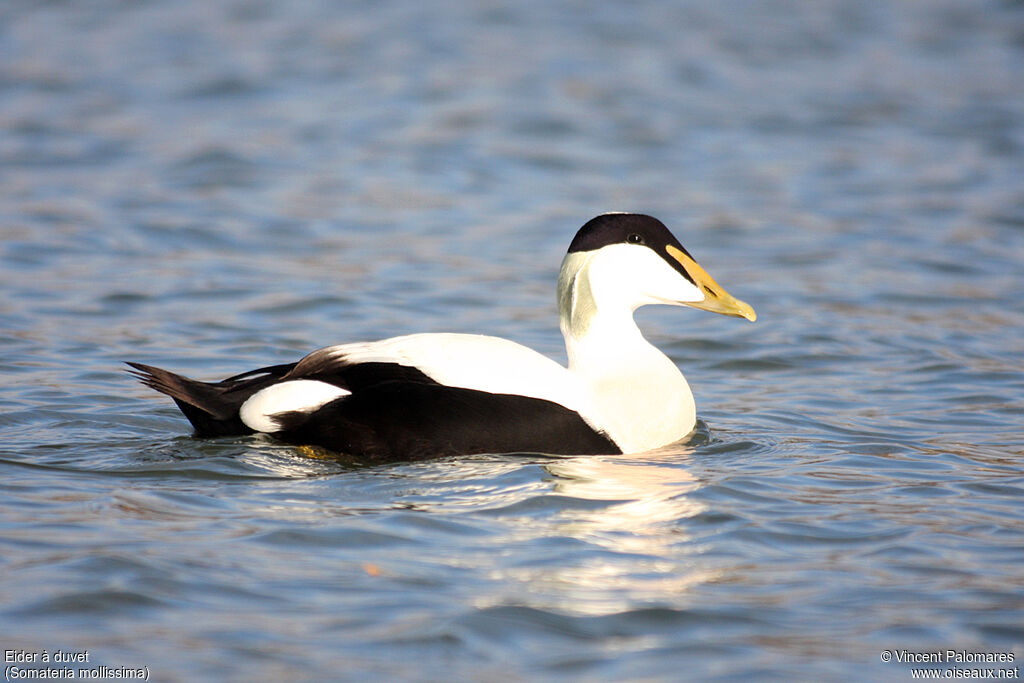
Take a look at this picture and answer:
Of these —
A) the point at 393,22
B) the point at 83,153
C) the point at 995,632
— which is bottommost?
the point at 995,632

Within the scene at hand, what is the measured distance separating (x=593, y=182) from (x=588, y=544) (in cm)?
620

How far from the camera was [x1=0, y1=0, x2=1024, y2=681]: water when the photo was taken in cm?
323

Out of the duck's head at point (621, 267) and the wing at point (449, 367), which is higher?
the duck's head at point (621, 267)

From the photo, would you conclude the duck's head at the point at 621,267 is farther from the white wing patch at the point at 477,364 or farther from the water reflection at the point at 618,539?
the water reflection at the point at 618,539

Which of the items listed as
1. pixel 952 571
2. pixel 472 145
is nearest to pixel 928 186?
pixel 472 145

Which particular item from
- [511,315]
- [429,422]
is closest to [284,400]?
[429,422]

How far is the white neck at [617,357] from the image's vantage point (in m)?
4.61

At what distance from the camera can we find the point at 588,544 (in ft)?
12.1

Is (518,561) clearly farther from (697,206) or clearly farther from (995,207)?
(995,207)

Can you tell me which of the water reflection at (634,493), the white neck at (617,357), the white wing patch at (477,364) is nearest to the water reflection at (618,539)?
the water reflection at (634,493)

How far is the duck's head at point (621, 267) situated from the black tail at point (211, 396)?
104 centimetres

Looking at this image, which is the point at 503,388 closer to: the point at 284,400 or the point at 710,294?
the point at 284,400

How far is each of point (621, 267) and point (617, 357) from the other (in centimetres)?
32

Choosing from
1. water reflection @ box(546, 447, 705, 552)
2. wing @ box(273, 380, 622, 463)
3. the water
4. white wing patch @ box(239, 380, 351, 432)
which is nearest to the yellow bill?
the water
